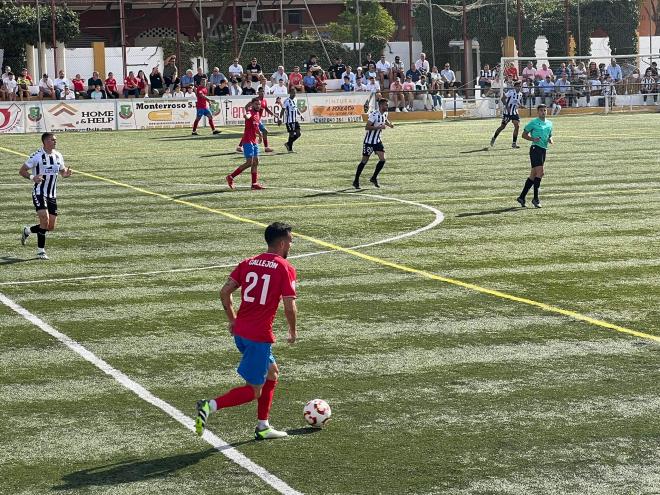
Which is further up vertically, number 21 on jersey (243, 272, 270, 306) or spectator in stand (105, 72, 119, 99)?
spectator in stand (105, 72, 119, 99)

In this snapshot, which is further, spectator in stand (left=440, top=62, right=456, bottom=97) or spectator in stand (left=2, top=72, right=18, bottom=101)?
spectator in stand (left=440, top=62, right=456, bottom=97)

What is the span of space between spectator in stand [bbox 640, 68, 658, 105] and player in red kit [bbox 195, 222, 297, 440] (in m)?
58.1

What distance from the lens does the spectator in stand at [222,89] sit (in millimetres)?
55844

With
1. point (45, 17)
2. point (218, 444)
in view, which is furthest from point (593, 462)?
point (45, 17)

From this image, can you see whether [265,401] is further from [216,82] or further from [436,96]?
[436,96]

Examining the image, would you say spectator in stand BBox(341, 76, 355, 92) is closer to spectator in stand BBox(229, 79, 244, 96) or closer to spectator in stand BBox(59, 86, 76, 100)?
spectator in stand BBox(229, 79, 244, 96)

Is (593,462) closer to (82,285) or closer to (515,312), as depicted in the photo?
(515,312)

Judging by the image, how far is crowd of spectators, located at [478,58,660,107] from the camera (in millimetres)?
63562

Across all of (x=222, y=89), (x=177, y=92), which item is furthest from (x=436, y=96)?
(x=177, y=92)

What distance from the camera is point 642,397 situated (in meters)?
12.3

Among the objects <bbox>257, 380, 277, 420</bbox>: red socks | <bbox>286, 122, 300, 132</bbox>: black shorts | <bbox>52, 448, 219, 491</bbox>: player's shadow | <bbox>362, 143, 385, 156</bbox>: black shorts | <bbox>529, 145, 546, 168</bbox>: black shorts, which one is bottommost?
<bbox>52, 448, 219, 491</bbox>: player's shadow

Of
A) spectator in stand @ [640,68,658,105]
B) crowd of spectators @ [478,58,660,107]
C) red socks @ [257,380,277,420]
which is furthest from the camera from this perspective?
spectator in stand @ [640,68,658,105]

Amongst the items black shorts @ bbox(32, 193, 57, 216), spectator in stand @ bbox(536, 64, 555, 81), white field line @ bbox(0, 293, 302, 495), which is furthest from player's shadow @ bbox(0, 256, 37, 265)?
spectator in stand @ bbox(536, 64, 555, 81)

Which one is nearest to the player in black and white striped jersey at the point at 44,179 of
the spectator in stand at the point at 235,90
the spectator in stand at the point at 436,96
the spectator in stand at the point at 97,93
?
the spectator in stand at the point at 97,93
